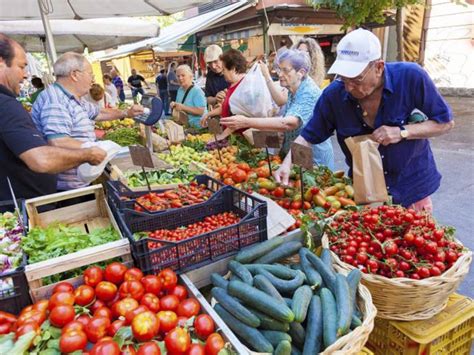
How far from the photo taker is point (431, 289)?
1642 millimetres

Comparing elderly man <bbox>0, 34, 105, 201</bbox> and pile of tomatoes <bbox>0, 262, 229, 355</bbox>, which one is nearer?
pile of tomatoes <bbox>0, 262, 229, 355</bbox>

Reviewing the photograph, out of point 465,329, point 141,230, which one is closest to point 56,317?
point 141,230

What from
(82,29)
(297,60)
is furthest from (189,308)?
(82,29)

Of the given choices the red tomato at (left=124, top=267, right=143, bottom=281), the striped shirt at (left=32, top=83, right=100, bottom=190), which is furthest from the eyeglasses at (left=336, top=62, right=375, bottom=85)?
the striped shirt at (left=32, top=83, right=100, bottom=190)

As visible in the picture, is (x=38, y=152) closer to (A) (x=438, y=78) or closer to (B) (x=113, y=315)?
(B) (x=113, y=315)

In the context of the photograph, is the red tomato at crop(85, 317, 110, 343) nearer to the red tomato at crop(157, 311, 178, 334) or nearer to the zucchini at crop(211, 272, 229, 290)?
the red tomato at crop(157, 311, 178, 334)

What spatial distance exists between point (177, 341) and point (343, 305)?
668 millimetres

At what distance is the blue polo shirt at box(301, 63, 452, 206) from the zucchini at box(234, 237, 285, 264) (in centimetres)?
102

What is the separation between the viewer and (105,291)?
153 centimetres

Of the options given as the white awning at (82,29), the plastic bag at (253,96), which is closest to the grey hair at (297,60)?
the plastic bag at (253,96)

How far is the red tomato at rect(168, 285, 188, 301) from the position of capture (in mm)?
1596

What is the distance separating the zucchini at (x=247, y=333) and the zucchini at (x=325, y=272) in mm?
410

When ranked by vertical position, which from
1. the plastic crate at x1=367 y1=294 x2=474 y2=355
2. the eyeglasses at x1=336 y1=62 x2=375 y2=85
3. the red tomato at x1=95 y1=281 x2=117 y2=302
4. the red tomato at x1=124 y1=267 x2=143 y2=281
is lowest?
the plastic crate at x1=367 y1=294 x2=474 y2=355

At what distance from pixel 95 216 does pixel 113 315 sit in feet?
4.26
